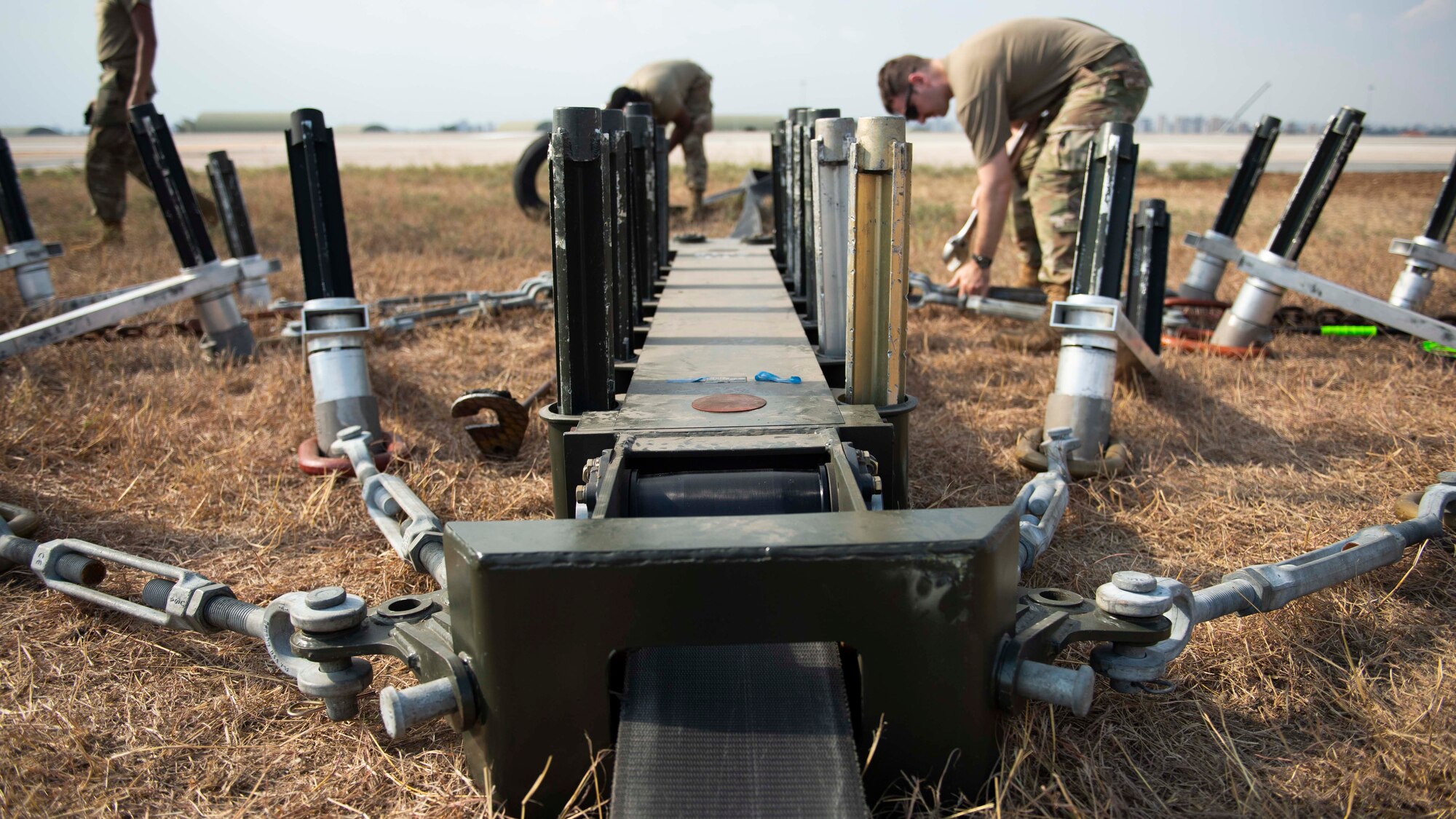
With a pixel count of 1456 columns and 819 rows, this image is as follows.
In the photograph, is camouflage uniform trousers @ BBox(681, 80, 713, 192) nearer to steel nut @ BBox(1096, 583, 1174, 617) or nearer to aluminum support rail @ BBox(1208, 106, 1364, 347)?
aluminum support rail @ BBox(1208, 106, 1364, 347)

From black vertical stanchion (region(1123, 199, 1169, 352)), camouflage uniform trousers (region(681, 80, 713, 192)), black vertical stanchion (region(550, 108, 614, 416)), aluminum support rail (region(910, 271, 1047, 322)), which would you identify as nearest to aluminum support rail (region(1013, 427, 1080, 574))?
black vertical stanchion (region(550, 108, 614, 416))

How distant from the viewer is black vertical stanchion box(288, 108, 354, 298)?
3.70 m

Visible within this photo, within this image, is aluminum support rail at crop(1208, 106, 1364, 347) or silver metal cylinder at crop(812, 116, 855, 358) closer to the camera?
silver metal cylinder at crop(812, 116, 855, 358)

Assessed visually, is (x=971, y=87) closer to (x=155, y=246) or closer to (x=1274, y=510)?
(x=1274, y=510)

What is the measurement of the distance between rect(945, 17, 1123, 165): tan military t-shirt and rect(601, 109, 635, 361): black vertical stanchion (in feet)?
8.93

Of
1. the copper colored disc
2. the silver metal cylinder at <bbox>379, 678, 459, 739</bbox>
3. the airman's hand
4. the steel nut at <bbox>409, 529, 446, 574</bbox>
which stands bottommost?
the steel nut at <bbox>409, 529, 446, 574</bbox>

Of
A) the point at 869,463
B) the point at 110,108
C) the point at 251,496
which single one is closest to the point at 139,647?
the point at 251,496

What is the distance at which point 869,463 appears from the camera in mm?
2168

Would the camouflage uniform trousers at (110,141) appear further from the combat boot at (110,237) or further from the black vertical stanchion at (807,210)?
the black vertical stanchion at (807,210)

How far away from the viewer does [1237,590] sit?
219cm

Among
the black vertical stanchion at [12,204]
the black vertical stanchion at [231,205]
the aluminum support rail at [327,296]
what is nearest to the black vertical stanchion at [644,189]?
the aluminum support rail at [327,296]

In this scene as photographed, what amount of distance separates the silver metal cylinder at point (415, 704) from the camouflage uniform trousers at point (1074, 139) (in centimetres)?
471

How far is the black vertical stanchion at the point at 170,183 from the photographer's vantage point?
15.0ft

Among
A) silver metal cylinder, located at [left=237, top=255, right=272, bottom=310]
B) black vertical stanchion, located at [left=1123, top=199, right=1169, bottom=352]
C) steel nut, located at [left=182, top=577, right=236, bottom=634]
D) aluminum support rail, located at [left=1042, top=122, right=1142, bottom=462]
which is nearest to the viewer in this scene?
steel nut, located at [left=182, top=577, right=236, bottom=634]
